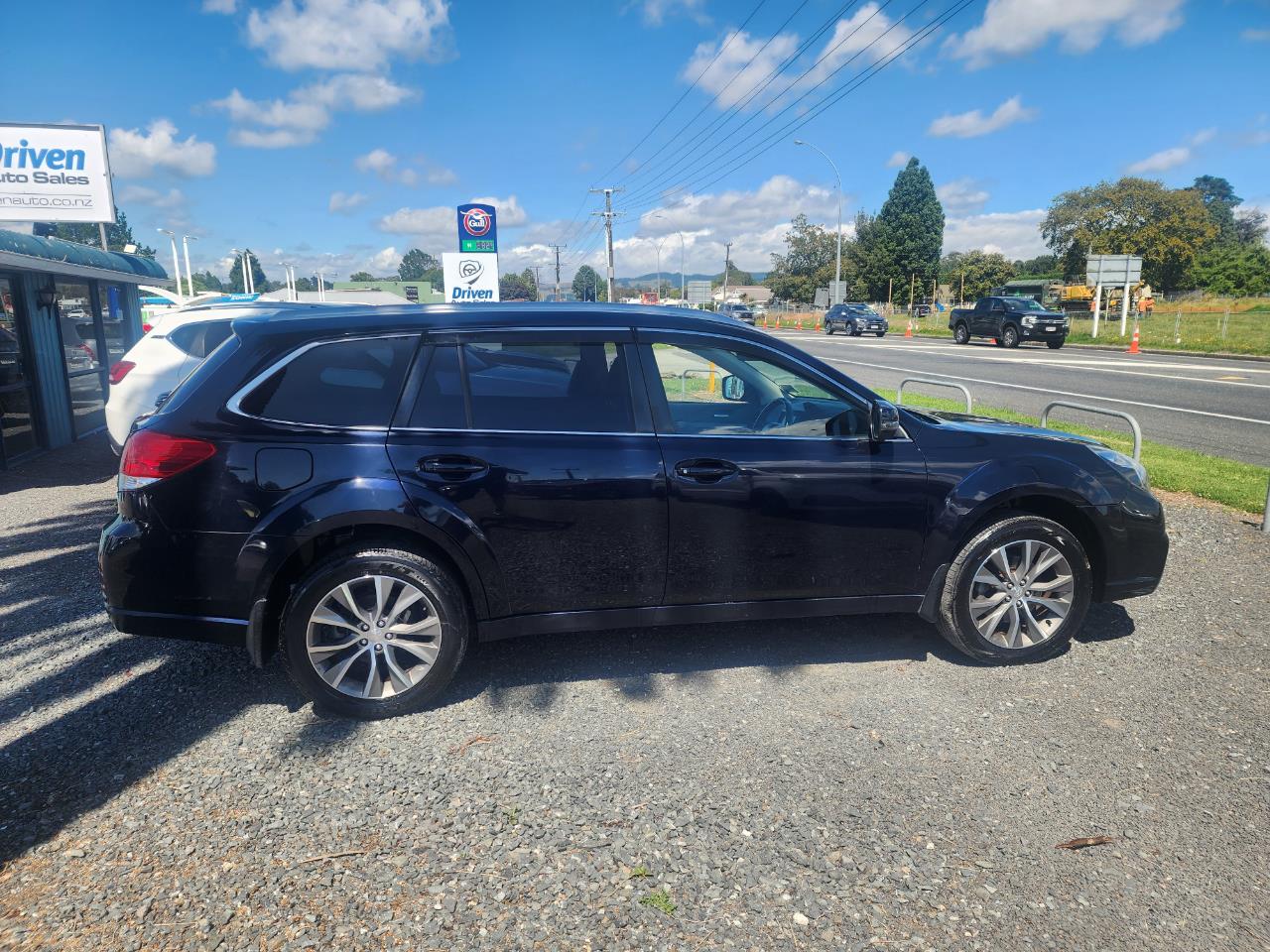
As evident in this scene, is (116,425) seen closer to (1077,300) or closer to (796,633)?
(796,633)

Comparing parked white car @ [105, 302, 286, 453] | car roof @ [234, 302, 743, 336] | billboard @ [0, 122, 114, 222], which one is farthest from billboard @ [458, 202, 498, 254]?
car roof @ [234, 302, 743, 336]

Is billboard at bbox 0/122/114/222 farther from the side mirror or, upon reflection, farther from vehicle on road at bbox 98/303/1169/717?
the side mirror

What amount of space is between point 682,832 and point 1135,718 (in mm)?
2123

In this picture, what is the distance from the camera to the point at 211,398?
3.47 m

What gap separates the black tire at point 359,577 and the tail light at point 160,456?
2.19ft

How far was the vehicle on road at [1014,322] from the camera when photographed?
30.0 m

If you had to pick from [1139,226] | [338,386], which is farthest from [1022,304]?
[1139,226]

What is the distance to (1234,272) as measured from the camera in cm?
7100

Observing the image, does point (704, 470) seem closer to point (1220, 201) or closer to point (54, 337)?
point (54, 337)

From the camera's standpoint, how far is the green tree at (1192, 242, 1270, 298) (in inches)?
2714

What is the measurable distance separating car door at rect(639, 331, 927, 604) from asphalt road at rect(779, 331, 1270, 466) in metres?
8.09

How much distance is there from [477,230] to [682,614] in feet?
76.7

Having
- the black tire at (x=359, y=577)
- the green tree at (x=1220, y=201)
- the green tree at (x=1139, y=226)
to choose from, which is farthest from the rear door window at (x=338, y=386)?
the green tree at (x=1220, y=201)

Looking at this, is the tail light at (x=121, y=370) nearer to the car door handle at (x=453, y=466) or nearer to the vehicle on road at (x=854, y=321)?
the car door handle at (x=453, y=466)
